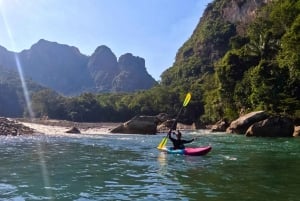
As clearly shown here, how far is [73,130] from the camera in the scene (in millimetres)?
51594

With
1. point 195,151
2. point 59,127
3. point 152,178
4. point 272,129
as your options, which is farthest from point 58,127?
point 152,178

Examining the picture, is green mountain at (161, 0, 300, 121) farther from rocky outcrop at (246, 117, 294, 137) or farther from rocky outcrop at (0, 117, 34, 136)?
rocky outcrop at (0, 117, 34, 136)

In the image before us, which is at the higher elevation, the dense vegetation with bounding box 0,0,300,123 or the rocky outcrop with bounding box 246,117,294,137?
the dense vegetation with bounding box 0,0,300,123

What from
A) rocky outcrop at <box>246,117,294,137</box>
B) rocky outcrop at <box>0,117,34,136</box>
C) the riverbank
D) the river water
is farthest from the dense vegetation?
the river water

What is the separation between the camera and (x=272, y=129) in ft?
129

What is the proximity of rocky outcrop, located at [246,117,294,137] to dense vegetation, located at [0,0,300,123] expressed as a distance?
612 cm

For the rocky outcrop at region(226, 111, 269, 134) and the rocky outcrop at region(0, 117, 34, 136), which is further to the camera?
the rocky outcrop at region(0, 117, 34, 136)

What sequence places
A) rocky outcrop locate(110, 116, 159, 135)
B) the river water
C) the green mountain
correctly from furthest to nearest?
rocky outcrop locate(110, 116, 159, 135) → the green mountain → the river water

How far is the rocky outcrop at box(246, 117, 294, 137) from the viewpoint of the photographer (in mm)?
39156

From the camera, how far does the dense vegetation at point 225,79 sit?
48438mm

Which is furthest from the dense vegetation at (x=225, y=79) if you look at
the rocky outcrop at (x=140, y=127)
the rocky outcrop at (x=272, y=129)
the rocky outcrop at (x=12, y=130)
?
the rocky outcrop at (x=12, y=130)

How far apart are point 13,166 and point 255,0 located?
339 feet

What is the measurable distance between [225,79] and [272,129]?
22166 mm

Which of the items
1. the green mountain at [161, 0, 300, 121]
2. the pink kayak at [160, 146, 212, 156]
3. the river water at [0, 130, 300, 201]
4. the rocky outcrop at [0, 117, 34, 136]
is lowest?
the river water at [0, 130, 300, 201]
